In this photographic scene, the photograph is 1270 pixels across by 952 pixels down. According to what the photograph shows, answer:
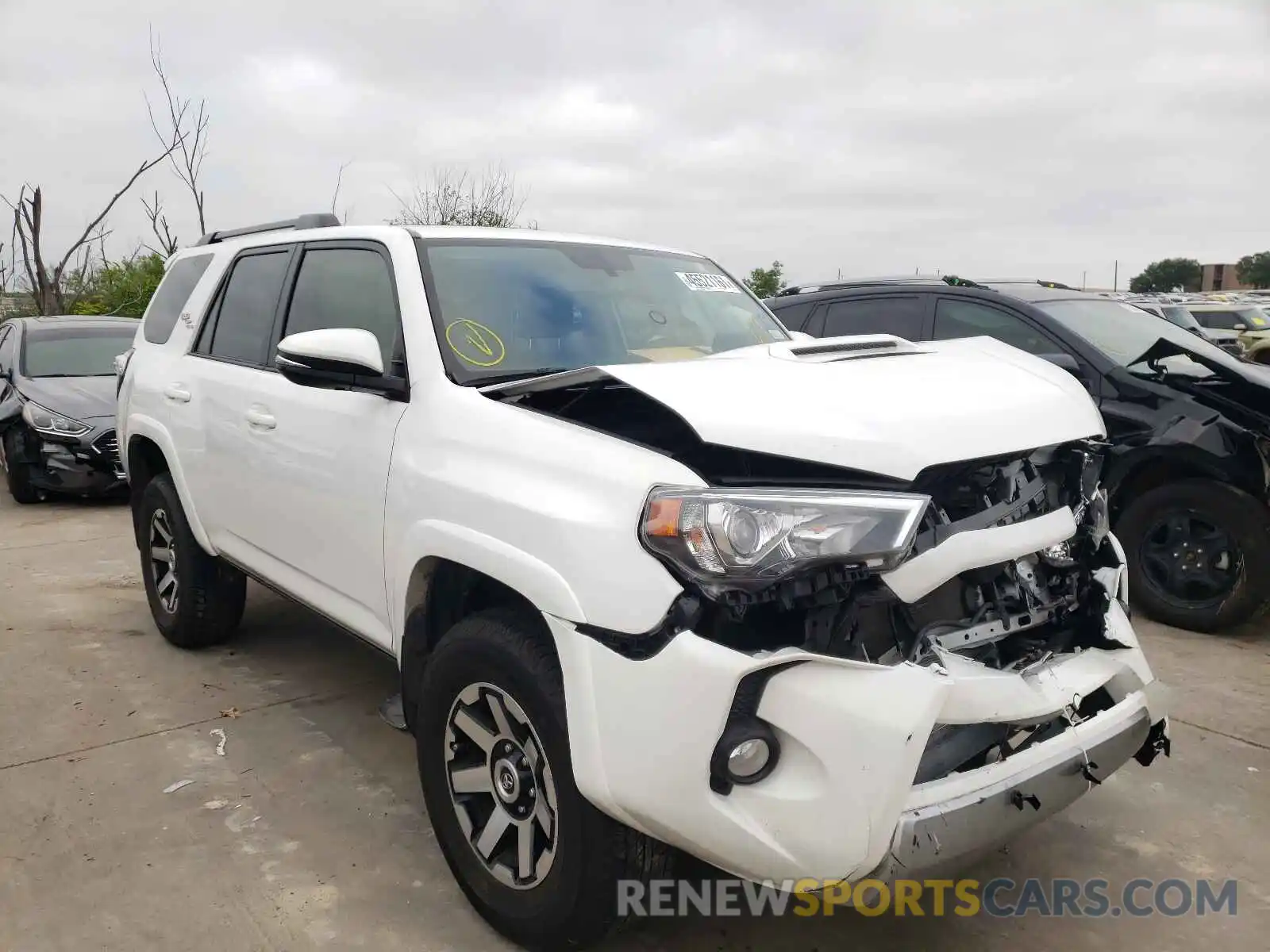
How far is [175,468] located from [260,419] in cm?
101

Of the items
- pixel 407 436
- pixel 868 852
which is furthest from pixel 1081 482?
pixel 407 436

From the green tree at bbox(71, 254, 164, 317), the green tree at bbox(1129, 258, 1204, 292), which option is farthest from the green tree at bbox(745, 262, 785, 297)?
the green tree at bbox(1129, 258, 1204, 292)

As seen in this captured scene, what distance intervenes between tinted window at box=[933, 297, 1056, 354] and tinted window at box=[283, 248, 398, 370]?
3.46 meters

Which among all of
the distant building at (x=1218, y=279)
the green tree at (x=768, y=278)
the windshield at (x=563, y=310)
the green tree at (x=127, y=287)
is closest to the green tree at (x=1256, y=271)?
the distant building at (x=1218, y=279)

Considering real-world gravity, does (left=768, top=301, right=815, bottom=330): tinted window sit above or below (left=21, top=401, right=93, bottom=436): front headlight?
above

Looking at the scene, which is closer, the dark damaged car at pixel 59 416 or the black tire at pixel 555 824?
the black tire at pixel 555 824

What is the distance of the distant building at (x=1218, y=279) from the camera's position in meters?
60.1

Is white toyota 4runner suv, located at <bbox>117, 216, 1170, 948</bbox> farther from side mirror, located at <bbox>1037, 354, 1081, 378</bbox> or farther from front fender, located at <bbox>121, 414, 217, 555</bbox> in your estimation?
side mirror, located at <bbox>1037, 354, 1081, 378</bbox>

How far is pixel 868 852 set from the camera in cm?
191

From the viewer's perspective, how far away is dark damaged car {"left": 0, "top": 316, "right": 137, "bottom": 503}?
8.60 metres

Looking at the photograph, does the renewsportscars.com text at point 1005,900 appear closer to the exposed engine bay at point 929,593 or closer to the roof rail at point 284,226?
the exposed engine bay at point 929,593

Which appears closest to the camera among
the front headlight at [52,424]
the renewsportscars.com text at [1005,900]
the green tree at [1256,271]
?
the renewsportscars.com text at [1005,900]

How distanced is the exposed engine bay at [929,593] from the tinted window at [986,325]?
310 centimetres

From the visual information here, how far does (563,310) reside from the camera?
326 cm
